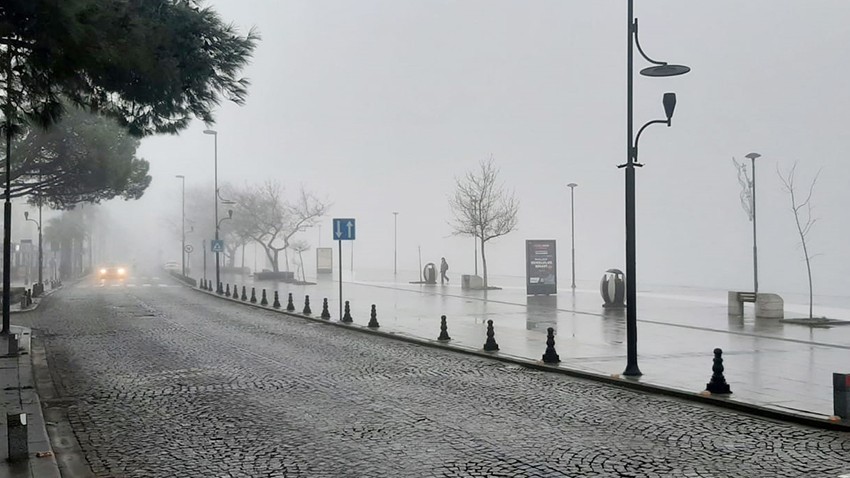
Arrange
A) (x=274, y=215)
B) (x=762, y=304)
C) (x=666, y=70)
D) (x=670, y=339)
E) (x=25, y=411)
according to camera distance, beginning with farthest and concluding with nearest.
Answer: (x=274, y=215) → (x=762, y=304) → (x=670, y=339) → (x=666, y=70) → (x=25, y=411)

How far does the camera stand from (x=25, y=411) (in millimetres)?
9680

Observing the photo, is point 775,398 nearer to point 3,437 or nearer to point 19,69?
point 3,437

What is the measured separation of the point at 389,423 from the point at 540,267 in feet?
91.6

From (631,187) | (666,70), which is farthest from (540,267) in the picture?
(666,70)

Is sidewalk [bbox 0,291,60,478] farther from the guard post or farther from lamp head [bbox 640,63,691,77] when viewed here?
lamp head [bbox 640,63,691,77]

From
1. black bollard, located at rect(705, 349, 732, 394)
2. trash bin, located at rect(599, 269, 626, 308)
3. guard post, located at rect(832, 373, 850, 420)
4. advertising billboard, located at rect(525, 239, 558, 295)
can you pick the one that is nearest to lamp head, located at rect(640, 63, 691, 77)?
black bollard, located at rect(705, 349, 732, 394)

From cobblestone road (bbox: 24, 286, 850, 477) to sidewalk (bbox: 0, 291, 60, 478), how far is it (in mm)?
446

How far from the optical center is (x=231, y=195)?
273 feet

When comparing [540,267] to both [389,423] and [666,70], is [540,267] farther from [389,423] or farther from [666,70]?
[389,423]

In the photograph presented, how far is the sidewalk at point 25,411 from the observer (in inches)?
272

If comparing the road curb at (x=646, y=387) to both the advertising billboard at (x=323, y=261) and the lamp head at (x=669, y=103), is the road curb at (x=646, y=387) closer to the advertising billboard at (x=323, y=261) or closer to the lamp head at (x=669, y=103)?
the lamp head at (x=669, y=103)

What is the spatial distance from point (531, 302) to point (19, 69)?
2450cm

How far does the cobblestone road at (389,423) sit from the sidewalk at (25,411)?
0.45m

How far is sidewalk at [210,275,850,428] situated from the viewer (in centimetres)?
1162
